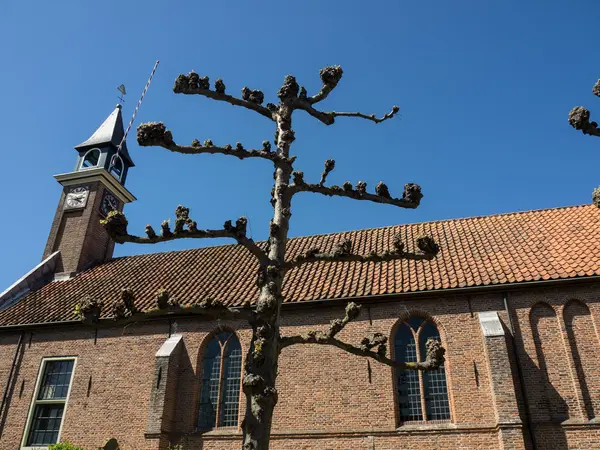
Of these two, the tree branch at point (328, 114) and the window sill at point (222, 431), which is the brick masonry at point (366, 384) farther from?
the tree branch at point (328, 114)

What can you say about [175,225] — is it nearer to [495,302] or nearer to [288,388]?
[288,388]

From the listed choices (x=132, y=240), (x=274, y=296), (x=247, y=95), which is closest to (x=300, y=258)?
(x=274, y=296)

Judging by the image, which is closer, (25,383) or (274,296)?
(274,296)

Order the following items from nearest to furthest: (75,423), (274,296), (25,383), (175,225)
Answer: (274,296) < (175,225) < (75,423) < (25,383)

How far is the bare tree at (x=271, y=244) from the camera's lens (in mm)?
5590

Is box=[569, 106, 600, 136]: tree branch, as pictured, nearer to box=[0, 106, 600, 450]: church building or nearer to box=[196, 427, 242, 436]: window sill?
box=[0, 106, 600, 450]: church building

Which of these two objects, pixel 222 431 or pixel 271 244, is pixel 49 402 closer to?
pixel 222 431

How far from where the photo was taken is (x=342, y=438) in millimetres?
13062

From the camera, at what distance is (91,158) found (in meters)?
25.5

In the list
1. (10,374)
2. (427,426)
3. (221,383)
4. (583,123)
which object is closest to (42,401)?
(10,374)

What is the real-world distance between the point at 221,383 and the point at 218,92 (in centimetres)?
1037

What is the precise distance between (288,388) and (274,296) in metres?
9.05

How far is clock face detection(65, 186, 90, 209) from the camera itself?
2358 centimetres

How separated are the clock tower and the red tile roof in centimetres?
129
